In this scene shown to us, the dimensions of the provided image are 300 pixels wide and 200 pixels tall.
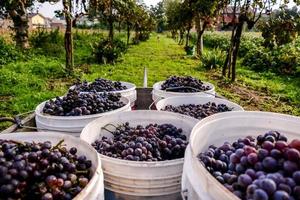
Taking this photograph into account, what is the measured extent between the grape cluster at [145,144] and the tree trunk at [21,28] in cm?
1360

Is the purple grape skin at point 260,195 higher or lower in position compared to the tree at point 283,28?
lower

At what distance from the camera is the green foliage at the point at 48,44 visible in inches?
568

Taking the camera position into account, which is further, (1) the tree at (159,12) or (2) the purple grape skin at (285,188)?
(1) the tree at (159,12)

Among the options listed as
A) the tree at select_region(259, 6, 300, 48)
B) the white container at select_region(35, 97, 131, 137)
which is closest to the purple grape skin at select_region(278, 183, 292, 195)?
the white container at select_region(35, 97, 131, 137)

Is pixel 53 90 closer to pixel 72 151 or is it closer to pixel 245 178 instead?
pixel 72 151

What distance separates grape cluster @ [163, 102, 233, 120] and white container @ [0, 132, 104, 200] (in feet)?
5.00

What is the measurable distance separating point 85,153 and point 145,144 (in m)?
0.41

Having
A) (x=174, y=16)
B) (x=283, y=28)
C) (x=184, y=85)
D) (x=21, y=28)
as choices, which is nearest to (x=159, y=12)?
(x=174, y=16)

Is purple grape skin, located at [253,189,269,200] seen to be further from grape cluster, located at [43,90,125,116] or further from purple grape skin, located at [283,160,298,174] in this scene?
grape cluster, located at [43,90,125,116]

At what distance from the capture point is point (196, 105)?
3555 mm

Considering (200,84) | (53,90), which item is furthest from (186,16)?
(200,84)

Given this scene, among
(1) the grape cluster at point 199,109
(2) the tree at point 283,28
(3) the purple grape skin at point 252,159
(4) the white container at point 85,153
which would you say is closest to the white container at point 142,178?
(4) the white container at point 85,153

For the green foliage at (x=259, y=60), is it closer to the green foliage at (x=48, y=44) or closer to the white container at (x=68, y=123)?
the green foliage at (x=48, y=44)

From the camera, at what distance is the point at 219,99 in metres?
3.58
